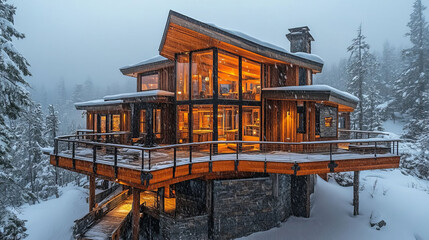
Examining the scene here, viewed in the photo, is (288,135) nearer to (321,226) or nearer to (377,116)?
(321,226)

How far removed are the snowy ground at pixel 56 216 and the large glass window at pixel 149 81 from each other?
33.1 ft

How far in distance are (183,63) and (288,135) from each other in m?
7.10

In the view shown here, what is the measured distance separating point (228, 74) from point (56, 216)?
53.4ft

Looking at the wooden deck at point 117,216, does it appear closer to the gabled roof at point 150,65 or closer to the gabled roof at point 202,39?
the gabled roof at point 202,39

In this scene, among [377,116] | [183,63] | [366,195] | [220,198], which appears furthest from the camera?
[377,116]

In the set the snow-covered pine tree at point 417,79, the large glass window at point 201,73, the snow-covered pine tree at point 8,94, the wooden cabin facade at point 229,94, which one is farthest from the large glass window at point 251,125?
the snow-covered pine tree at point 417,79

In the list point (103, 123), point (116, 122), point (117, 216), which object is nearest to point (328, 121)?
point (117, 216)

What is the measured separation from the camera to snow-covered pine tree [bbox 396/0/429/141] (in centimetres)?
2617

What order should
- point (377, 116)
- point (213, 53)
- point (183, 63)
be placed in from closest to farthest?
point (213, 53), point (183, 63), point (377, 116)

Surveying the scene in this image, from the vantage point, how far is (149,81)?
1734 centimetres

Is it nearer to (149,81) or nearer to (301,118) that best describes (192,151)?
Result: (301,118)

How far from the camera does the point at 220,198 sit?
1004 cm

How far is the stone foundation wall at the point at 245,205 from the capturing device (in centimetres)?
1002

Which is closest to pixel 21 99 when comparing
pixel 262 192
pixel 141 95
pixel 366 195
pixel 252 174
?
pixel 141 95
